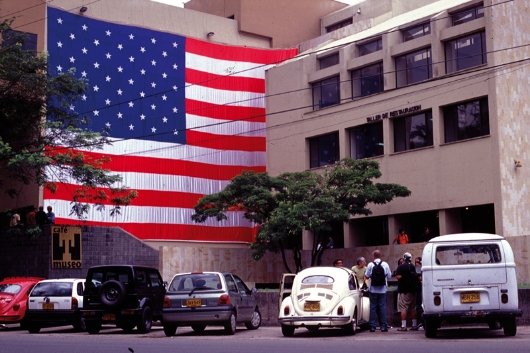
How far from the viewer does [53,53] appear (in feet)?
138

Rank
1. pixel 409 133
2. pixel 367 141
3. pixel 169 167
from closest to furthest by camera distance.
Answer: pixel 409 133, pixel 367 141, pixel 169 167

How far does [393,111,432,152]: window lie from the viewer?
3819 cm

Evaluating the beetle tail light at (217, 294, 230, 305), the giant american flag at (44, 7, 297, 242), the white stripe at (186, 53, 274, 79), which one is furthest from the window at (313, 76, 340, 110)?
the beetle tail light at (217, 294, 230, 305)

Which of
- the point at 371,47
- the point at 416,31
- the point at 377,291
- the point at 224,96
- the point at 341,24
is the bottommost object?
the point at 377,291

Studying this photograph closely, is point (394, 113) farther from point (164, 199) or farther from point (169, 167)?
point (164, 199)

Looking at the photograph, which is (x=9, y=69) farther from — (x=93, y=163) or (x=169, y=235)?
(x=169, y=235)

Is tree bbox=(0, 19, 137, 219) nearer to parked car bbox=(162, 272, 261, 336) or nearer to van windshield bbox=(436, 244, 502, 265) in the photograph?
parked car bbox=(162, 272, 261, 336)

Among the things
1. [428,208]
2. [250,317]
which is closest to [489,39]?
[428,208]

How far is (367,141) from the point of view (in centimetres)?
4116

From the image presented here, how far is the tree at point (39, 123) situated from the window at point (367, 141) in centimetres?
1245

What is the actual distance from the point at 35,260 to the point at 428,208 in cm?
1791

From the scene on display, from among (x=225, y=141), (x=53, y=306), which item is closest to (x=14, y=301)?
(x=53, y=306)

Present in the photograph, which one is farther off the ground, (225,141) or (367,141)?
(225,141)

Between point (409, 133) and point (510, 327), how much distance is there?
905 inches
